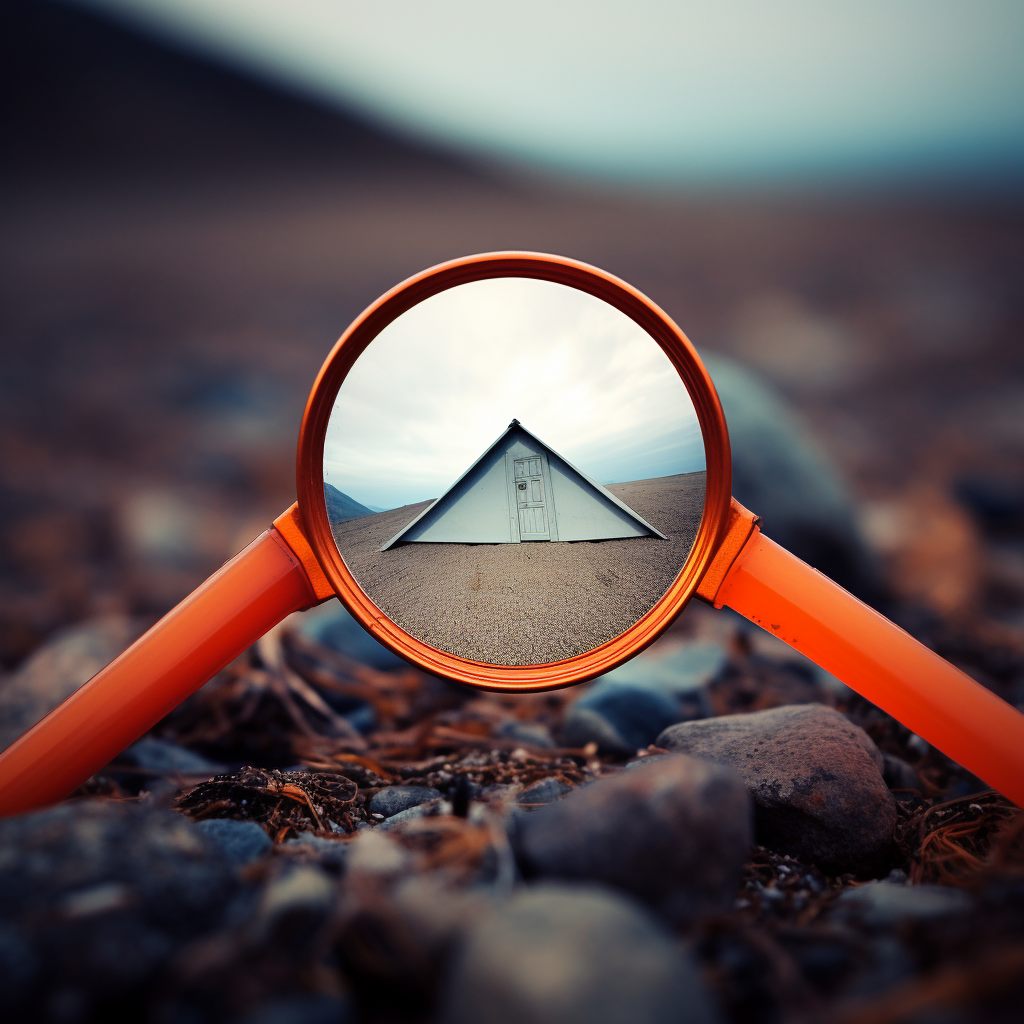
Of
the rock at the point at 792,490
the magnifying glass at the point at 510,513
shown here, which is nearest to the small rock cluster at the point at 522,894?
the magnifying glass at the point at 510,513

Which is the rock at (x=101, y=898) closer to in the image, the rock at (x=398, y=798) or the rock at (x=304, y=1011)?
the rock at (x=304, y=1011)

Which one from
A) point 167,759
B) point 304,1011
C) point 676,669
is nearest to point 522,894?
point 304,1011

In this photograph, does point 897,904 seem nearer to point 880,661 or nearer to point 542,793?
point 880,661

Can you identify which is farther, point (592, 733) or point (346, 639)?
point (346, 639)

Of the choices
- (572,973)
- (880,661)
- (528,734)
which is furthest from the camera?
(528,734)

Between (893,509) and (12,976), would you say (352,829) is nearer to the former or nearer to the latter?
(12,976)

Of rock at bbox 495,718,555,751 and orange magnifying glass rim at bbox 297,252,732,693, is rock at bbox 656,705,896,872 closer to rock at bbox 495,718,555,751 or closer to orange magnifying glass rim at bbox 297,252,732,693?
orange magnifying glass rim at bbox 297,252,732,693
